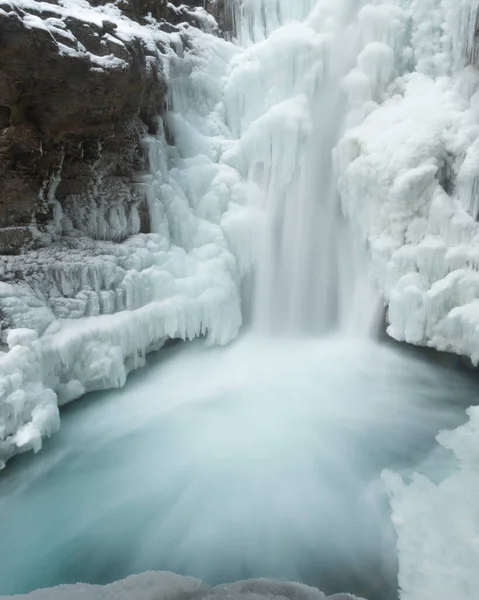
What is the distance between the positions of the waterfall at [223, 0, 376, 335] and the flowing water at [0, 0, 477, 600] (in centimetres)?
3

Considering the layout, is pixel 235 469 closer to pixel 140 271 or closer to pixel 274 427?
pixel 274 427

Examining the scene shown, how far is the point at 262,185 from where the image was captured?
27.2 ft

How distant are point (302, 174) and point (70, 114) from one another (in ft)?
13.5

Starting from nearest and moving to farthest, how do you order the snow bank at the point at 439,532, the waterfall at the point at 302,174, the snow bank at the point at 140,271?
1. the snow bank at the point at 439,532
2. the snow bank at the point at 140,271
3. the waterfall at the point at 302,174

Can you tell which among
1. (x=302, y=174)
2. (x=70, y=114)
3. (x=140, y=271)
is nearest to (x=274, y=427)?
(x=140, y=271)

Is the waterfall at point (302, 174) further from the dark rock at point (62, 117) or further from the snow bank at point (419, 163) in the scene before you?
the dark rock at point (62, 117)

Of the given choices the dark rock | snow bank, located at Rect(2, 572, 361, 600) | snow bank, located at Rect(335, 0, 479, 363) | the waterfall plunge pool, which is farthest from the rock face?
snow bank, located at Rect(2, 572, 361, 600)

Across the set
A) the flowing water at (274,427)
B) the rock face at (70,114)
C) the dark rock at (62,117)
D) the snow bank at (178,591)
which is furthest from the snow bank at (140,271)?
the snow bank at (178,591)

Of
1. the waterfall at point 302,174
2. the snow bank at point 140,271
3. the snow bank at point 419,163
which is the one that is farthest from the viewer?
the waterfall at point 302,174

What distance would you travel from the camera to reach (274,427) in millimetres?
5828

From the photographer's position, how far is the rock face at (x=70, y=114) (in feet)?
17.8

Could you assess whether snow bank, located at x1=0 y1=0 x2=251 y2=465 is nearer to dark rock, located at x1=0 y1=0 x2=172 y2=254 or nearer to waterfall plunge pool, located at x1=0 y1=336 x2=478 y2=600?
dark rock, located at x1=0 y1=0 x2=172 y2=254

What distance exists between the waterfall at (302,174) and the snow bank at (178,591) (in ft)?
17.4

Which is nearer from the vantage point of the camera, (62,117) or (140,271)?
(62,117)
